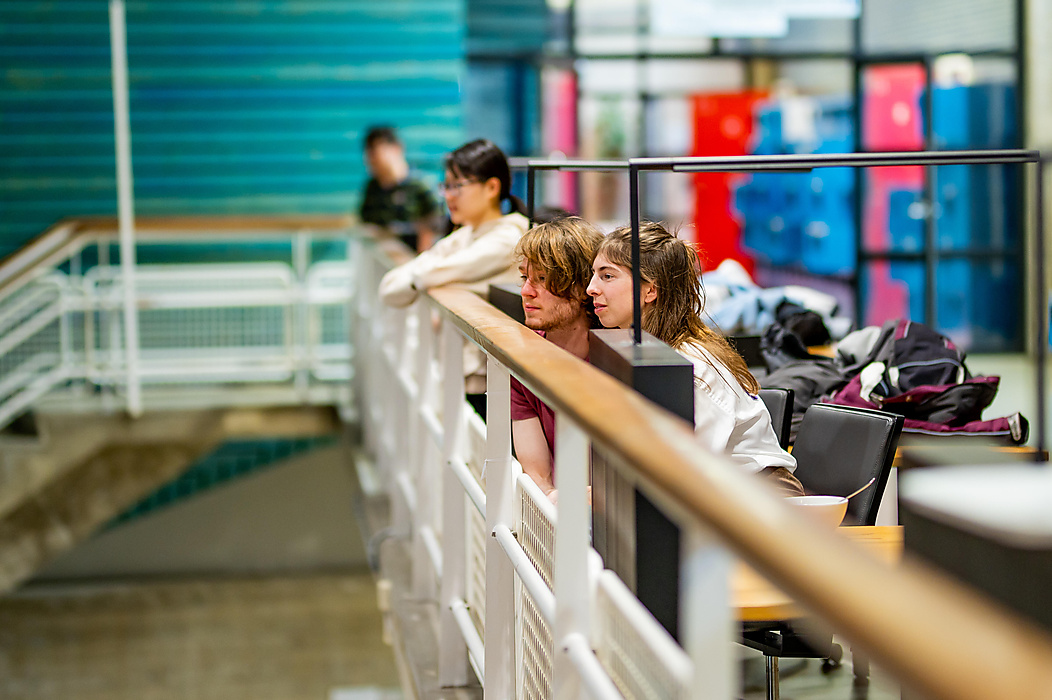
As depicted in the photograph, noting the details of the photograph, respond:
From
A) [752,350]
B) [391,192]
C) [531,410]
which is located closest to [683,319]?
[531,410]

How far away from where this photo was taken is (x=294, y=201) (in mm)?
7992

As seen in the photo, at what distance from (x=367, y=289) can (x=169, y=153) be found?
8.79ft

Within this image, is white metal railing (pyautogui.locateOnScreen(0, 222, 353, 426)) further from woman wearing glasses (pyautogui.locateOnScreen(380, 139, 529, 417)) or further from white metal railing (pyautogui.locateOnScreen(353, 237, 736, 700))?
white metal railing (pyautogui.locateOnScreen(353, 237, 736, 700))

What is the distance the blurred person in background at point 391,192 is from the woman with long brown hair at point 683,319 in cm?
402

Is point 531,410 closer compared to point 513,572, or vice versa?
point 513,572

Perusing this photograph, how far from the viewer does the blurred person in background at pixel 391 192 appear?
21.0 ft

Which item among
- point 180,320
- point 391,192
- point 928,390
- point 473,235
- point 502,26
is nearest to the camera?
point 928,390

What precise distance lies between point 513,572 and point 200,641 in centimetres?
598

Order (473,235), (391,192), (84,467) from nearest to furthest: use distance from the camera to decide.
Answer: (473,235), (84,467), (391,192)

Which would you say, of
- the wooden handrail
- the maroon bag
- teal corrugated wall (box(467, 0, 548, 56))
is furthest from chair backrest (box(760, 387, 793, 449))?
teal corrugated wall (box(467, 0, 548, 56))

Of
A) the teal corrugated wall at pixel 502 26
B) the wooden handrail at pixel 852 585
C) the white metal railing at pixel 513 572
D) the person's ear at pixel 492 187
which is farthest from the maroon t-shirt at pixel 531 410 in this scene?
the teal corrugated wall at pixel 502 26

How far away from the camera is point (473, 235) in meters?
3.77

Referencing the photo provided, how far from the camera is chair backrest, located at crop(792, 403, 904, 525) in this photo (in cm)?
258

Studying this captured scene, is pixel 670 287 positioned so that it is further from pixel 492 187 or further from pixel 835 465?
pixel 492 187
